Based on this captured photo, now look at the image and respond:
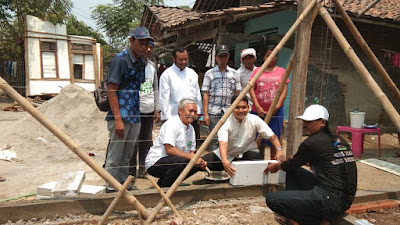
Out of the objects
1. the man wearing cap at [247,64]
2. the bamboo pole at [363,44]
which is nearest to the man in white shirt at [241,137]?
the man wearing cap at [247,64]

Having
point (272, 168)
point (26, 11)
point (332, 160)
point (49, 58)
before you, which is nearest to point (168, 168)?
point (272, 168)

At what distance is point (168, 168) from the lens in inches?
134

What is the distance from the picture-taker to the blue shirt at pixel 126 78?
10.4ft

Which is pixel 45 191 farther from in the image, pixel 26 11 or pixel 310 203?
pixel 26 11

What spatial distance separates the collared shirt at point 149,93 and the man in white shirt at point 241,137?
3.17 feet

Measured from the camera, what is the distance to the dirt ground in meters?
3.20

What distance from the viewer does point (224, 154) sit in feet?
11.1

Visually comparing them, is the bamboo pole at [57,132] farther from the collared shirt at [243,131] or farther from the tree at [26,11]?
the tree at [26,11]

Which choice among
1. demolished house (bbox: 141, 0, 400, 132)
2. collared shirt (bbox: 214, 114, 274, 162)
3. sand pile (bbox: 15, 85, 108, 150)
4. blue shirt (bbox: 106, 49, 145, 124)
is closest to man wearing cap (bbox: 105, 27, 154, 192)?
blue shirt (bbox: 106, 49, 145, 124)

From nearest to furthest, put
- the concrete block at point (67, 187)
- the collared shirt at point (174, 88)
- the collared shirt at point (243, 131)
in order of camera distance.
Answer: the concrete block at point (67, 187) → the collared shirt at point (243, 131) → the collared shirt at point (174, 88)

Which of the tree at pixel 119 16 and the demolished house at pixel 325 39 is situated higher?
the tree at pixel 119 16

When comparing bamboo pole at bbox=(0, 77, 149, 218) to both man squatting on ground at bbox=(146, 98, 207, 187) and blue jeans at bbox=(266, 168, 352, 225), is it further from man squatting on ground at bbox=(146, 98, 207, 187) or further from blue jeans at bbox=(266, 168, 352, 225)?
blue jeans at bbox=(266, 168, 352, 225)

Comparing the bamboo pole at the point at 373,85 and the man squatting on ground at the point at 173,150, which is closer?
the bamboo pole at the point at 373,85

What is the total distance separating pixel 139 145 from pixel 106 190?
893 millimetres
